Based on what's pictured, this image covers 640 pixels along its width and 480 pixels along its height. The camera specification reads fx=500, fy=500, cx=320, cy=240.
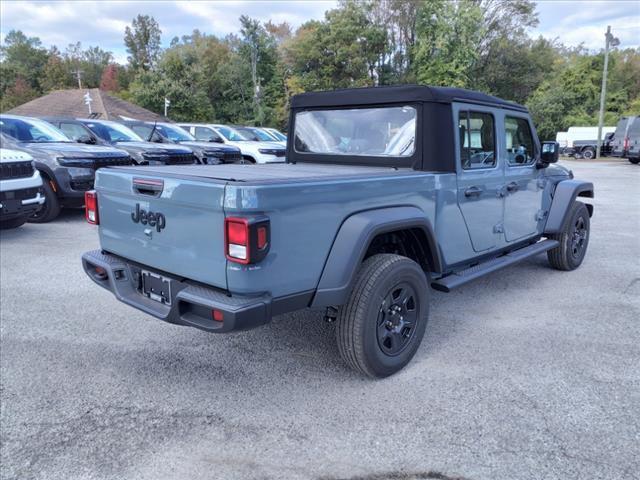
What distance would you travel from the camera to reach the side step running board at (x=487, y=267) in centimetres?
383

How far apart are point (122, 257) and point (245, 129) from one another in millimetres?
14262

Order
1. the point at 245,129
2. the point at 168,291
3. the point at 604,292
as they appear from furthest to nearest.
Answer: the point at 245,129
the point at 604,292
the point at 168,291

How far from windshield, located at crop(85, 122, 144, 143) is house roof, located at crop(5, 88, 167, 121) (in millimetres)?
22618

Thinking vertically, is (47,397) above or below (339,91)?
below

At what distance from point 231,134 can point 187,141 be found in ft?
7.28

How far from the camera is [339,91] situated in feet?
14.4

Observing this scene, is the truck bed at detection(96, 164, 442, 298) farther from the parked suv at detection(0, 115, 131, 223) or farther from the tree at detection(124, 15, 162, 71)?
the tree at detection(124, 15, 162, 71)

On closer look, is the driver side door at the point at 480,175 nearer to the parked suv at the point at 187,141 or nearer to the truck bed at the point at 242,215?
the truck bed at the point at 242,215

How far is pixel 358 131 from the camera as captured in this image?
167 inches

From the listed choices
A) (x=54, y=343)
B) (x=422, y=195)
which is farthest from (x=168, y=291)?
(x=422, y=195)

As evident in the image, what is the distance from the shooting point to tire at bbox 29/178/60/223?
8461mm

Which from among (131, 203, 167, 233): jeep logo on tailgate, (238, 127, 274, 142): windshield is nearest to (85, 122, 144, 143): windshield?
(238, 127, 274, 142): windshield

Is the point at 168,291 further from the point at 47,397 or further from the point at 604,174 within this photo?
the point at 604,174

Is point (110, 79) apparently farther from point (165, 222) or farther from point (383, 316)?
point (383, 316)
